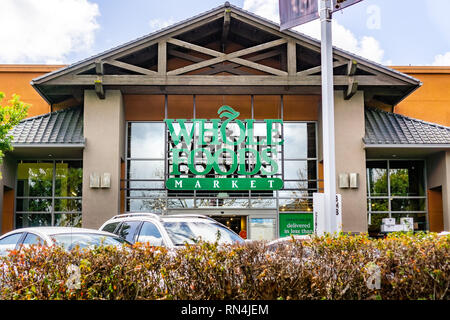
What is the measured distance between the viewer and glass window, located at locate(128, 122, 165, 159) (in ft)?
66.0

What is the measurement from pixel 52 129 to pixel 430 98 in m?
16.4

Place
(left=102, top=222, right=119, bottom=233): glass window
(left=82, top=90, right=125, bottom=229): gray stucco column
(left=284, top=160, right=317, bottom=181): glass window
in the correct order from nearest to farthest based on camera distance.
A: (left=102, top=222, right=119, bottom=233): glass window < (left=82, top=90, right=125, bottom=229): gray stucco column < (left=284, top=160, right=317, bottom=181): glass window

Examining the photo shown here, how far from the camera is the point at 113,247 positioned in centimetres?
596

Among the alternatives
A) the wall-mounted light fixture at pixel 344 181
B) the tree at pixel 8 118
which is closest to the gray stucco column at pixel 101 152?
the tree at pixel 8 118

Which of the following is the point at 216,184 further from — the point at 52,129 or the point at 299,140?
the point at 52,129

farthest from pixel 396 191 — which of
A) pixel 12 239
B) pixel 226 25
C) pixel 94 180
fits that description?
pixel 12 239

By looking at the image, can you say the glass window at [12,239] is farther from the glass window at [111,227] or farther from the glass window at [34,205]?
the glass window at [34,205]

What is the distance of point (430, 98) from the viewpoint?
2350cm

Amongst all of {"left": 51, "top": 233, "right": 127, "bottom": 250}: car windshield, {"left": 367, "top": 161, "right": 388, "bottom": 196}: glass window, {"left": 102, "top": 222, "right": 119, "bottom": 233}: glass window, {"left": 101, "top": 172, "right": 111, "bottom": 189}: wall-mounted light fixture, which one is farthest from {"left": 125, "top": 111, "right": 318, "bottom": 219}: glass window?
{"left": 51, "top": 233, "right": 127, "bottom": 250}: car windshield

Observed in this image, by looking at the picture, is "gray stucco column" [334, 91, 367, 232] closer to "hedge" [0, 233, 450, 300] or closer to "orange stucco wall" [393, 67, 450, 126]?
"orange stucco wall" [393, 67, 450, 126]

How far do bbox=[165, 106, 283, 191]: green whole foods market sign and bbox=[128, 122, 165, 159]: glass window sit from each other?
968 mm

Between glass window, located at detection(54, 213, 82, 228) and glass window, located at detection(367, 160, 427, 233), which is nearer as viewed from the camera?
glass window, located at detection(54, 213, 82, 228)
